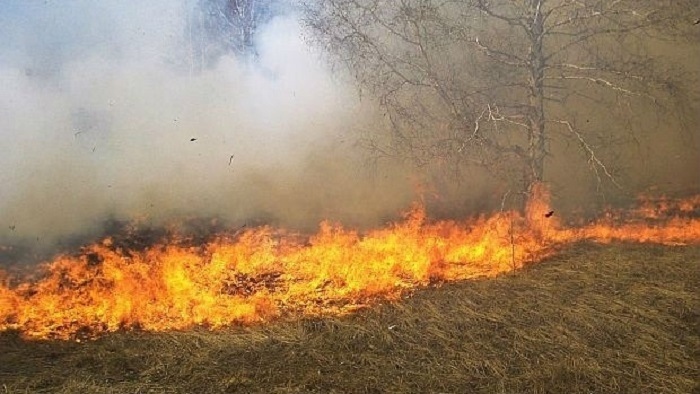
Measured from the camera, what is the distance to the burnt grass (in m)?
4.68

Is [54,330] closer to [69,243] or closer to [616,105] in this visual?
[69,243]

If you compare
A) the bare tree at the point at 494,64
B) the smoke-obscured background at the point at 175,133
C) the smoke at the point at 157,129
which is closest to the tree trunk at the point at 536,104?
the bare tree at the point at 494,64

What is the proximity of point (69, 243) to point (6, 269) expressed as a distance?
82cm

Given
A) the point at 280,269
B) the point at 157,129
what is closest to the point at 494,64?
the point at 280,269

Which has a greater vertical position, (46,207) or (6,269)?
(46,207)

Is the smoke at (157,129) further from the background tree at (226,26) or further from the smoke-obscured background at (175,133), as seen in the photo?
the background tree at (226,26)

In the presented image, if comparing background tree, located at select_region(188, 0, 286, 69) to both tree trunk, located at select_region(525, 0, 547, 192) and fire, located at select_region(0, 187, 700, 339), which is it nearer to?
fire, located at select_region(0, 187, 700, 339)

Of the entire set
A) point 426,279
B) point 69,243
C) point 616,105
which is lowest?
point 426,279

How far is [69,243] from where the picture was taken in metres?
7.69

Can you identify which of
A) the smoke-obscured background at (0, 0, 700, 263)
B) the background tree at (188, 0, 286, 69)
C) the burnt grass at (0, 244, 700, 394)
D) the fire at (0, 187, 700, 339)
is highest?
the background tree at (188, 0, 286, 69)

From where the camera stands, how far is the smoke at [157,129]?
791cm

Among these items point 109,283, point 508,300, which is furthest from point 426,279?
point 109,283

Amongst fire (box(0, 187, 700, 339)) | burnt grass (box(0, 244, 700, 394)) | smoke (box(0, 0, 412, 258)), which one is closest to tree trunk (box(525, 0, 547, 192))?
fire (box(0, 187, 700, 339))

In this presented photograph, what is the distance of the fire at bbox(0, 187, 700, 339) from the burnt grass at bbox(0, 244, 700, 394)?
0.32m
